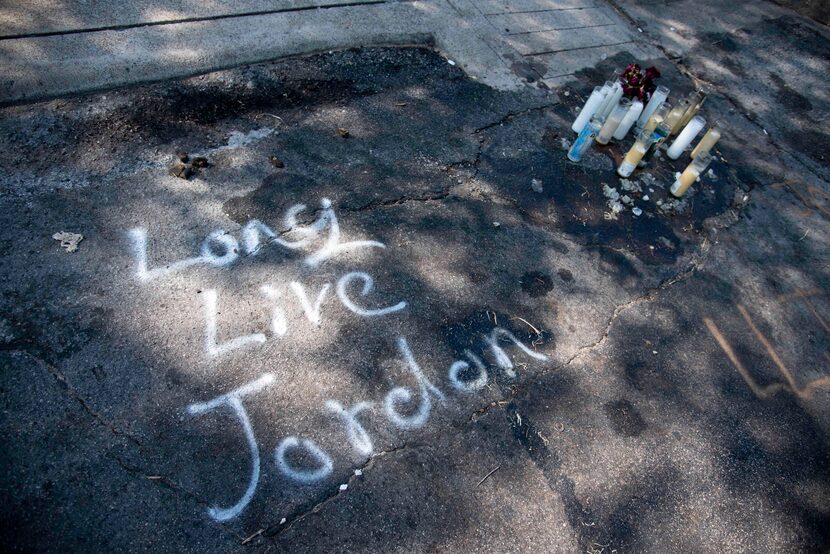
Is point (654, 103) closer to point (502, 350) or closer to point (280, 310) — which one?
point (502, 350)

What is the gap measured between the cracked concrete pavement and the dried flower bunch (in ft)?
1.99

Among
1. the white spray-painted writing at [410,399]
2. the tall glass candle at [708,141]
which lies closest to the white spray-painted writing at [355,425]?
the white spray-painted writing at [410,399]

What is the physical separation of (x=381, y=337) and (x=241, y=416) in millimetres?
862

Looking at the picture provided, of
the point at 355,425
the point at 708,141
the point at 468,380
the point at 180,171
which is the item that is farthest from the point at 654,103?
the point at 180,171

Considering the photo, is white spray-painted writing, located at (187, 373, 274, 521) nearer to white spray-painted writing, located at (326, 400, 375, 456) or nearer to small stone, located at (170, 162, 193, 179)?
white spray-painted writing, located at (326, 400, 375, 456)

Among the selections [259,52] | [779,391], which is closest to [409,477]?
[779,391]

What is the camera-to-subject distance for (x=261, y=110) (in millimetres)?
3688

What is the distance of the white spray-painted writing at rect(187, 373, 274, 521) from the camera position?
82.7 inches

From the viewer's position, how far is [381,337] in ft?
8.95

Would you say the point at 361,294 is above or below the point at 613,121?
below

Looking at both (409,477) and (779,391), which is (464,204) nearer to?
(409,477)

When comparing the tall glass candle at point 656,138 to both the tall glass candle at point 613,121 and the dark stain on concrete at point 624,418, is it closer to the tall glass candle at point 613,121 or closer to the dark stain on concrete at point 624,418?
the tall glass candle at point 613,121

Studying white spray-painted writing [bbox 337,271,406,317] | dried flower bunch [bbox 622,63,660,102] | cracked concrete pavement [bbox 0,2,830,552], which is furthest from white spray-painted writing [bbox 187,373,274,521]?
dried flower bunch [bbox 622,63,660,102]

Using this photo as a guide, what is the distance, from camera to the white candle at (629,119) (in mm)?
4031
